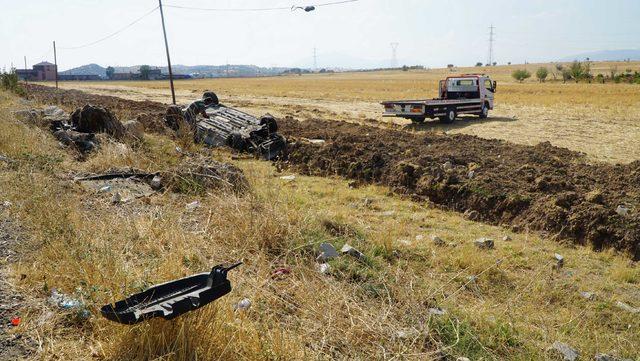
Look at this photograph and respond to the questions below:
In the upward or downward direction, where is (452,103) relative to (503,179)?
upward

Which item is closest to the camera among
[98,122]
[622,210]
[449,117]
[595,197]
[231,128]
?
[622,210]

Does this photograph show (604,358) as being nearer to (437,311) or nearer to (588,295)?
(437,311)

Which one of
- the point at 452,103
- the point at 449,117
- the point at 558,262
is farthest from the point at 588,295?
the point at 452,103

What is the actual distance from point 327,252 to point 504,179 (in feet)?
17.2

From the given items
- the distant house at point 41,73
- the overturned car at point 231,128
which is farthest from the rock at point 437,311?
the distant house at point 41,73

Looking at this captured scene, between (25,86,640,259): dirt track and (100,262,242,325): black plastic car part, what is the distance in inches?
226

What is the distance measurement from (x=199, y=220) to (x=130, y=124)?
804 centimetres

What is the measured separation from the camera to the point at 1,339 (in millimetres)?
3123

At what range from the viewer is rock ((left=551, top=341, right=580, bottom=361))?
3960 mm

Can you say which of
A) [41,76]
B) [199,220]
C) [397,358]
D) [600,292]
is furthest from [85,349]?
[41,76]

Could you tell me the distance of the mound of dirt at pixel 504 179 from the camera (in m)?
7.24

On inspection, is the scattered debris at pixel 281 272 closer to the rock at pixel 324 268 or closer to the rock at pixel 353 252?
the rock at pixel 324 268

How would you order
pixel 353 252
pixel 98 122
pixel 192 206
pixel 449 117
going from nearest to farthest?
pixel 353 252, pixel 192 206, pixel 98 122, pixel 449 117

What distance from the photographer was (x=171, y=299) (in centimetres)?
301
